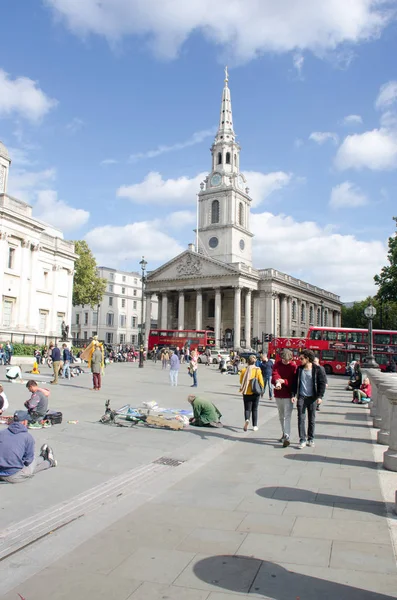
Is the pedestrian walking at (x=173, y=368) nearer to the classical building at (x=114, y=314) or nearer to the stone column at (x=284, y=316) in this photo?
the stone column at (x=284, y=316)

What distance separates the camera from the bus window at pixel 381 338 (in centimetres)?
3559

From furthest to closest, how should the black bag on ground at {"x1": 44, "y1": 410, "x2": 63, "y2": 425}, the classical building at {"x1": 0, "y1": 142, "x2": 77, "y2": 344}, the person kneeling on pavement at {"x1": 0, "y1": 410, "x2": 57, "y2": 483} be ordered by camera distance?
the classical building at {"x1": 0, "y1": 142, "x2": 77, "y2": 344}, the black bag on ground at {"x1": 44, "y1": 410, "x2": 63, "y2": 425}, the person kneeling on pavement at {"x1": 0, "y1": 410, "x2": 57, "y2": 483}

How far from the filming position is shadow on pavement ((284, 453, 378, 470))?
7602mm

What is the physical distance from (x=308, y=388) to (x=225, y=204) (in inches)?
2565

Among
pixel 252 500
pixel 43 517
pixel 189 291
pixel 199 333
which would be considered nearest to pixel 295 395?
pixel 252 500

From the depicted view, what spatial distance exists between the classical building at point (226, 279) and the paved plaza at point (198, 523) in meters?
55.4

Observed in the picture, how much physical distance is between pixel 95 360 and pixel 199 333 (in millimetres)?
37849

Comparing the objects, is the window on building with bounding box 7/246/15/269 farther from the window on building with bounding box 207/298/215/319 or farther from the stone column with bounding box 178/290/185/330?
the window on building with bounding box 207/298/215/319

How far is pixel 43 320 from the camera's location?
42.1 m

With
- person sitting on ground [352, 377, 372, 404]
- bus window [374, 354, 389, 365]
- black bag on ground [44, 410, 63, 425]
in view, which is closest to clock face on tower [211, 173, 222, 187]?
bus window [374, 354, 389, 365]

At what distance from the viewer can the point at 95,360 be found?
16.3 meters

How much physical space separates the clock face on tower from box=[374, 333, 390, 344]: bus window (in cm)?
4322

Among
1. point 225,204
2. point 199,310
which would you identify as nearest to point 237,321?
point 199,310

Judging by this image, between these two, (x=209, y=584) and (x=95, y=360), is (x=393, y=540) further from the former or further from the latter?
(x=95, y=360)
